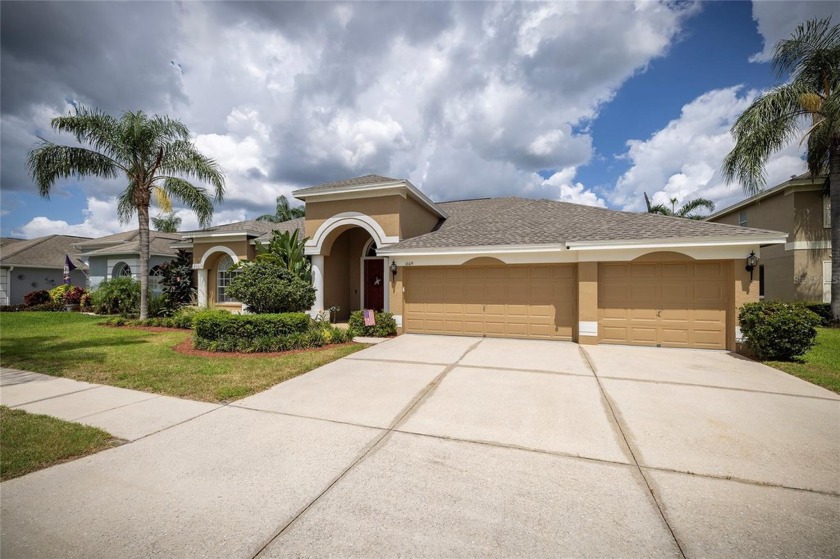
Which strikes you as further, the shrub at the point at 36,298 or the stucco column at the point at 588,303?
the shrub at the point at 36,298

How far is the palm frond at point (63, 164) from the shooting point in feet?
42.8

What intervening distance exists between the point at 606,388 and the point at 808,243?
18.1 meters

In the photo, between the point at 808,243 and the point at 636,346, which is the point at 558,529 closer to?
the point at 636,346

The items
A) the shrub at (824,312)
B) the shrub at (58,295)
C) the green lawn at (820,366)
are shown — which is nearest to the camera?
the green lawn at (820,366)

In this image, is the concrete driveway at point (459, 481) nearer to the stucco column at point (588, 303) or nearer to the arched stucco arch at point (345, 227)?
the stucco column at point (588, 303)

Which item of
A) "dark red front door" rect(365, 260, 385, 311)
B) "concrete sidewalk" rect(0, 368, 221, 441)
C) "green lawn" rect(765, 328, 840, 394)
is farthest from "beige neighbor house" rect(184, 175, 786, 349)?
"concrete sidewalk" rect(0, 368, 221, 441)

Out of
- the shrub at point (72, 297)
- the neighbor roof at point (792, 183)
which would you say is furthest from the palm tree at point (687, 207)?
the shrub at point (72, 297)

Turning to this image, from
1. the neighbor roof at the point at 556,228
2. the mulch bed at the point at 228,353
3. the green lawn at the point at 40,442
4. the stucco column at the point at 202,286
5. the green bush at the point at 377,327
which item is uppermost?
the neighbor roof at the point at 556,228

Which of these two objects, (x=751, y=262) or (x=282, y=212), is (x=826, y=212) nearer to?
(x=751, y=262)

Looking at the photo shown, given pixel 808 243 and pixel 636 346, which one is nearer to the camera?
pixel 636 346

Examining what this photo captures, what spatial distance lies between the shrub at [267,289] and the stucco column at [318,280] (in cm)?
252

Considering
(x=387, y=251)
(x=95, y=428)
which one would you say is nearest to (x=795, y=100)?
(x=387, y=251)

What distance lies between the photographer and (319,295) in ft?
45.4

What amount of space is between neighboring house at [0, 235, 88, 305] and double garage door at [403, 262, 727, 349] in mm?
29057
